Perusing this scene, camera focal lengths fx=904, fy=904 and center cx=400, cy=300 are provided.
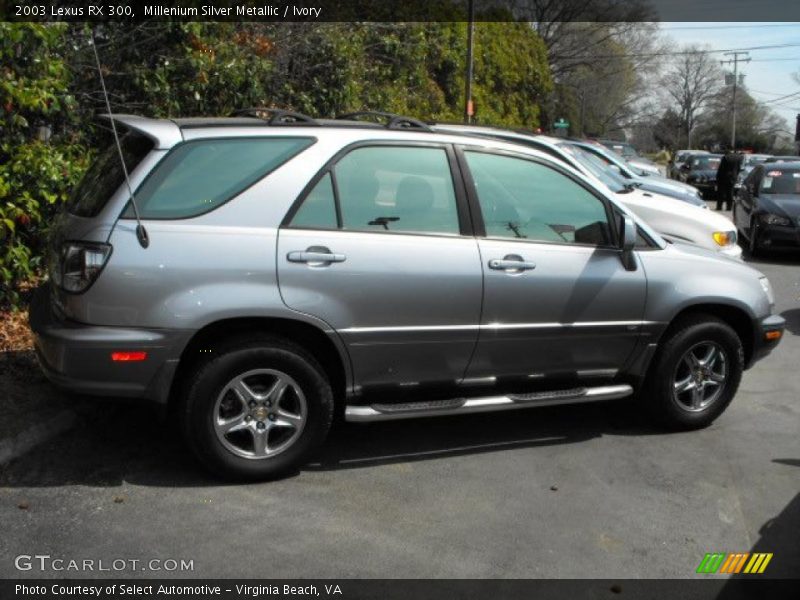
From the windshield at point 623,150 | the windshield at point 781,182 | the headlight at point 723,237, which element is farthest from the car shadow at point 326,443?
the windshield at point 623,150

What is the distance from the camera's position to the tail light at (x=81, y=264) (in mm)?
4418

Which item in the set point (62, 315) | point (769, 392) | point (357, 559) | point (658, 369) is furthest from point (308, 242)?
point (769, 392)

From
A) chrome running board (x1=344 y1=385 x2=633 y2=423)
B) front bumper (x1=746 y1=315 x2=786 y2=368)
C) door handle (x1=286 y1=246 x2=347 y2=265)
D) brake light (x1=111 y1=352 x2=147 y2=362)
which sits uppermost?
door handle (x1=286 y1=246 x2=347 y2=265)

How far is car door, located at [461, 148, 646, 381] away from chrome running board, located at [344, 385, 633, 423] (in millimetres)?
114

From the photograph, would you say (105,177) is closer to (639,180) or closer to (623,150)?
(639,180)

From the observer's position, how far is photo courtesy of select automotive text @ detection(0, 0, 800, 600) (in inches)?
162

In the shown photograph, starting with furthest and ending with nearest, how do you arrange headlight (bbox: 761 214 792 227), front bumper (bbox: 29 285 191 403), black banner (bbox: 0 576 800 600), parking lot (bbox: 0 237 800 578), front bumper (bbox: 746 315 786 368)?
headlight (bbox: 761 214 792 227), front bumper (bbox: 746 315 786 368), front bumper (bbox: 29 285 191 403), parking lot (bbox: 0 237 800 578), black banner (bbox: 0 576 800 600)

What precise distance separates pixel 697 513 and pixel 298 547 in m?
2.06

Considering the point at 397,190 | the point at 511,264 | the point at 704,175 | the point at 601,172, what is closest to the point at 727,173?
the point at 704,175

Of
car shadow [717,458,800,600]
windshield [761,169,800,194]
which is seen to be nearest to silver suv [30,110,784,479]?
car shadow [717,458,800,600]

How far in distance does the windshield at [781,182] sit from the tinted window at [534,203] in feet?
36.3

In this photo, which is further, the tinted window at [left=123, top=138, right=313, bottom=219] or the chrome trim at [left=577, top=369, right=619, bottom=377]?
the chrome trim at [left=577, top=369, right=619, bottom=377]

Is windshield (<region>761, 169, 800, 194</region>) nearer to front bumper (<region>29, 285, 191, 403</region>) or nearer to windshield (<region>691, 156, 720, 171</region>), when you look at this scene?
front bumper (<region>29, 285, 191, 403</region>)

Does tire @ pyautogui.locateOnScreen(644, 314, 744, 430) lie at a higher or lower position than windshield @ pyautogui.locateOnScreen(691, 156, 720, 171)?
lower
